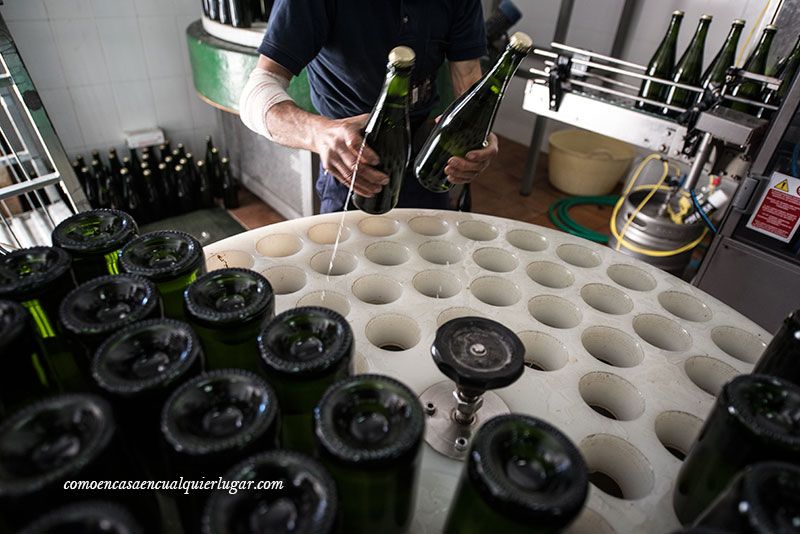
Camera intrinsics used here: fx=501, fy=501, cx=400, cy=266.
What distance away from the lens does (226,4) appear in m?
2.21

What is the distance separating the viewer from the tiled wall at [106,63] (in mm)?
2580

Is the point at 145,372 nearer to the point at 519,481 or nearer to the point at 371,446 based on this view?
the point at 371,446

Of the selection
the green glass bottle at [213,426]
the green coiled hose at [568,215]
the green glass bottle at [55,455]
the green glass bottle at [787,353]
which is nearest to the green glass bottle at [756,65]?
the green coiled hose at [568,215]

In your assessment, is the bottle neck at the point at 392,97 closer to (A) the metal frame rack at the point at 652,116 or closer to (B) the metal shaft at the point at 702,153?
(A) the metal frame rack at the point at 652,116

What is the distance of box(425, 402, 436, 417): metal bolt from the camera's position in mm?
779

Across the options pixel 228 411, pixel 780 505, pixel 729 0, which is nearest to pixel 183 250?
pixel 228 411

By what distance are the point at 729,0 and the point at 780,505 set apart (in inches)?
123

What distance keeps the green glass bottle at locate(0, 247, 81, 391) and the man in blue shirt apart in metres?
0.56

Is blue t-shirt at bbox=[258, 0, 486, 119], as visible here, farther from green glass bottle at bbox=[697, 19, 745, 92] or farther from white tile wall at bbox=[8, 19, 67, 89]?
white tile wall at bbox=[8, 19, 67, 89]

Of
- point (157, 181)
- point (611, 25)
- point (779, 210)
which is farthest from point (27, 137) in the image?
point (611, 25)

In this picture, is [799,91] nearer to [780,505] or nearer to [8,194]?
[780,505]

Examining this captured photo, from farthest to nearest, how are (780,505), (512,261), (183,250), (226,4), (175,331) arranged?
(226,4), (512,261), (183,250), (175,331), (780,505)

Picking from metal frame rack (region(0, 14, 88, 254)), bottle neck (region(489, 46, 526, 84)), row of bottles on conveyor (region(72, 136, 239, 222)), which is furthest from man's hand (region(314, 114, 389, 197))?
row of bottles on conveyor (region(72, 136, 239, 222))

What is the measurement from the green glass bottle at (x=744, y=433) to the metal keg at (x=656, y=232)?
5.62 feet
